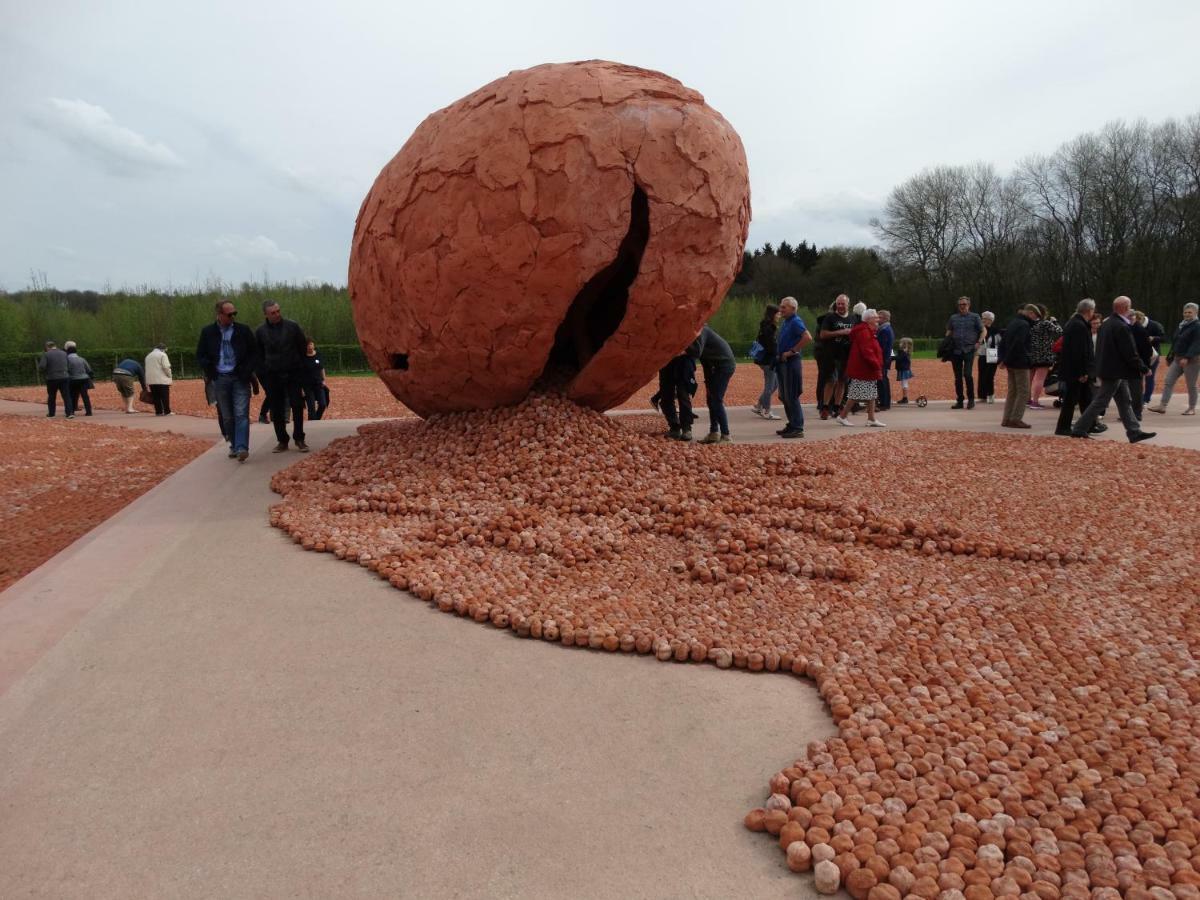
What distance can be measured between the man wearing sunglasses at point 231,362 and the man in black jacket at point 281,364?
16 cm

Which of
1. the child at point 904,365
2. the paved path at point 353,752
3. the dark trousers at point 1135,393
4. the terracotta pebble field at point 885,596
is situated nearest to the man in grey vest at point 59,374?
the terracotta pebble field at point 885,596

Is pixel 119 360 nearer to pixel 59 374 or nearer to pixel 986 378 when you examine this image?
pixel 59 374

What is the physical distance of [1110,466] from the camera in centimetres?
639

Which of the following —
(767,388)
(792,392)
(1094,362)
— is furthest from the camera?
(767,388)

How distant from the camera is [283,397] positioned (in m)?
7.93

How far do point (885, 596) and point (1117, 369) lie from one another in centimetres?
570

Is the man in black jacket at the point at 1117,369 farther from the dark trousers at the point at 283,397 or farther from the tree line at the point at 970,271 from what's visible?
the tree line at the point at 970,271

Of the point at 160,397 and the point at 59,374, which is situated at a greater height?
the point at 59,374

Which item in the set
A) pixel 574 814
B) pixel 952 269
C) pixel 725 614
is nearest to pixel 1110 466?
pixel 725 614

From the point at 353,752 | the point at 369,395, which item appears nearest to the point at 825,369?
the point at 353,752

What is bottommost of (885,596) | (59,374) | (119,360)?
(885,596)

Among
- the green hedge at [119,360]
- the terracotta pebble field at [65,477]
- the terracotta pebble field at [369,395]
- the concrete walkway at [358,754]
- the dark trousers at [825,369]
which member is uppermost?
the green hedge at [119,360]

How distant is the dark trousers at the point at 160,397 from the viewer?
560 inches

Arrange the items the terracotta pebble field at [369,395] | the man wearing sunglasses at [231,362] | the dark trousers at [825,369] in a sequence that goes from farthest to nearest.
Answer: the terracotta pebble field at [369,395] < the dark trousers at [825,369] < the man wearing sunglasses at [231,362]
